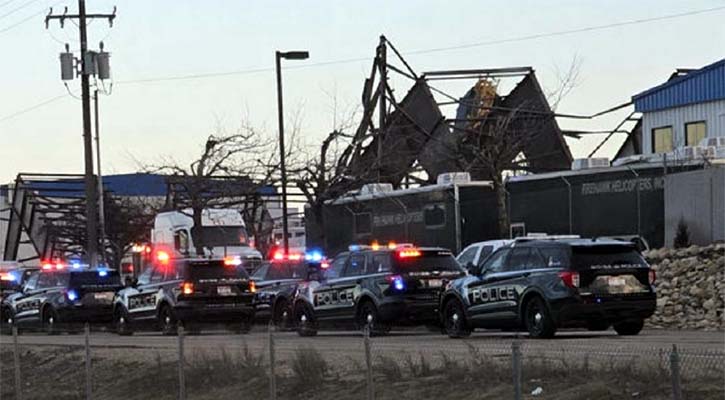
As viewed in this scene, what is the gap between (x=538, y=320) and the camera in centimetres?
2092

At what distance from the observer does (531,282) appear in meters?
21.1

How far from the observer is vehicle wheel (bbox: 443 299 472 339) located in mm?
22844

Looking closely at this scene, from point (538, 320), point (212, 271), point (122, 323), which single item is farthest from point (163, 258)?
point (538, 320)

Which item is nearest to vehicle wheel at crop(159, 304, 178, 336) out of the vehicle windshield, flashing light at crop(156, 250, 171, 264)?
flashing light at crop(156, 250, 171, 264)

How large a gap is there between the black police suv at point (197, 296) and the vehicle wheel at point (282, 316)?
60 cm

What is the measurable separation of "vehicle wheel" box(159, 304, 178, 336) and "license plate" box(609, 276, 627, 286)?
11951 millimetres

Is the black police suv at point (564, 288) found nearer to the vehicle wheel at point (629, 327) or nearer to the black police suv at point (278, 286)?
the vehicle wheel at point (629, 327)

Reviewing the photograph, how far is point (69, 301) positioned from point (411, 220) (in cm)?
984

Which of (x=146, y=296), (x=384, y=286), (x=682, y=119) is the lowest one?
(x=146, y=296)

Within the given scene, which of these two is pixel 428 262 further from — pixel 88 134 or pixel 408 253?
pixel 88 134

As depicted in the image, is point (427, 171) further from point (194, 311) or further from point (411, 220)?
point (194, 311)

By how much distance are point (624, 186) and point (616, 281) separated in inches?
461

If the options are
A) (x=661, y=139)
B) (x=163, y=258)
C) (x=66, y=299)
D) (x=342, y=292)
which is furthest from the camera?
(x=661, y=139)

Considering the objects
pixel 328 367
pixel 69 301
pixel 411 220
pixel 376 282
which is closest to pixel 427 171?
pixel 411 220
